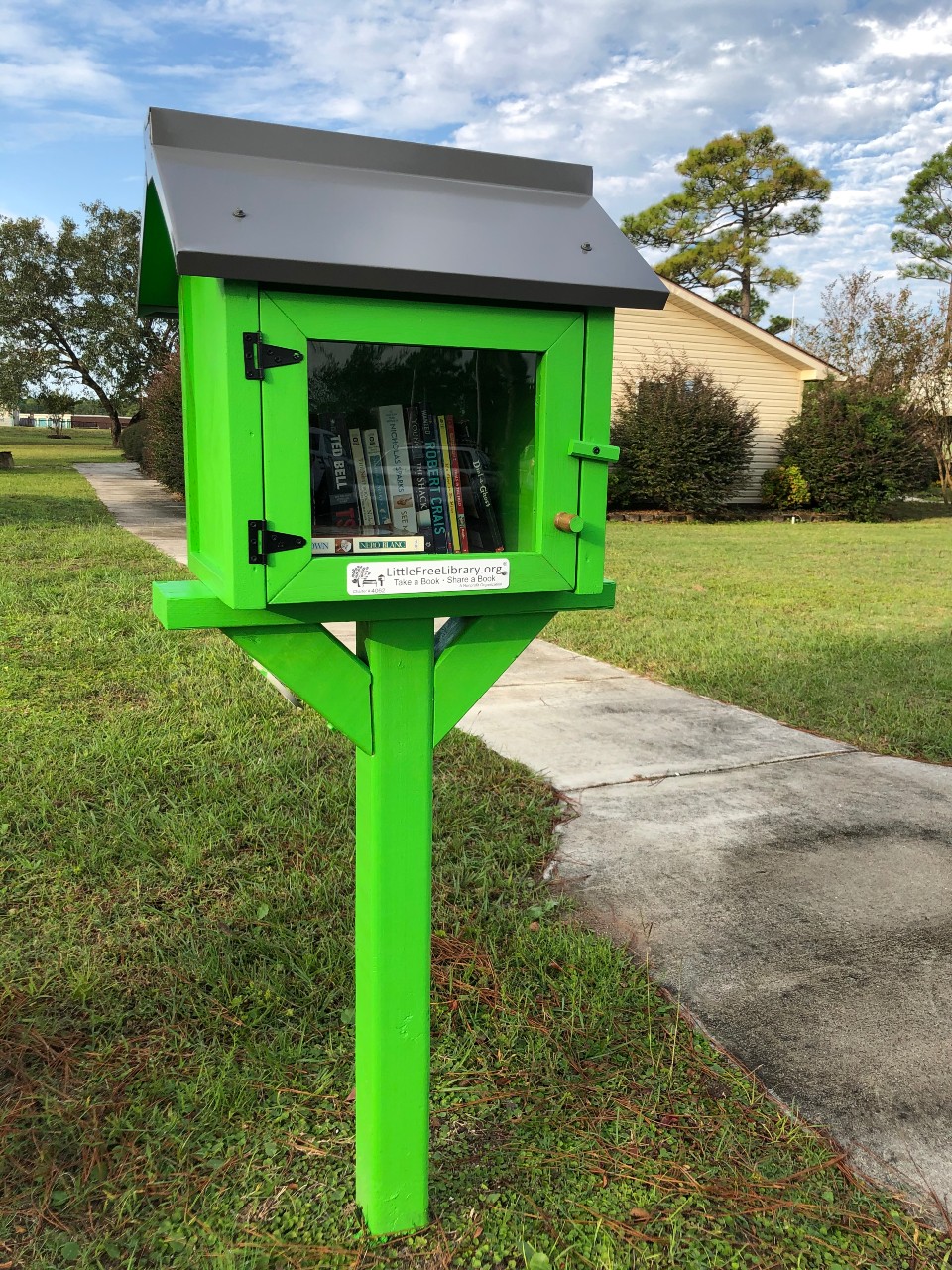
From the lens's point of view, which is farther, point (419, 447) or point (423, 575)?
point (419, 447)

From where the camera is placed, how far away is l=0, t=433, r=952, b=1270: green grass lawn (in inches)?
71.1

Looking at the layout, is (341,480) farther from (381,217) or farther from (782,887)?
(782,887)

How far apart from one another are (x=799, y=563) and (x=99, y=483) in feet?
49.1

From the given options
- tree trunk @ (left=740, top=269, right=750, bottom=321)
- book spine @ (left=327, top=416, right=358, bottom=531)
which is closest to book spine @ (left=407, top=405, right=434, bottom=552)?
book spine @ (left=327, top=416, right=358, bottom=531)

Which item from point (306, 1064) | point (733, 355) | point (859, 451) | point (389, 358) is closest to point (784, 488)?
point (859, 451)

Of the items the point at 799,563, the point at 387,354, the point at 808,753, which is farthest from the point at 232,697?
the point at 799,563

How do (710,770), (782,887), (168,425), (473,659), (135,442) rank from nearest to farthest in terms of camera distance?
(473,659)
(782,887)
(710,770)
(168,425)
(135,442)

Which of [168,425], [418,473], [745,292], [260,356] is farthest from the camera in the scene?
[745,292]

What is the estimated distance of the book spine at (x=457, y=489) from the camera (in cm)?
172

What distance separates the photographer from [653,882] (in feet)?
10.3

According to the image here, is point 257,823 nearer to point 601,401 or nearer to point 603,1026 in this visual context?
point 603,1026

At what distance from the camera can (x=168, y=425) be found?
14.0 meters

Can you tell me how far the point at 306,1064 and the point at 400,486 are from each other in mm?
1396

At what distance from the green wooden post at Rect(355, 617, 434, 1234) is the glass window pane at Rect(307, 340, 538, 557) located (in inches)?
7.2
